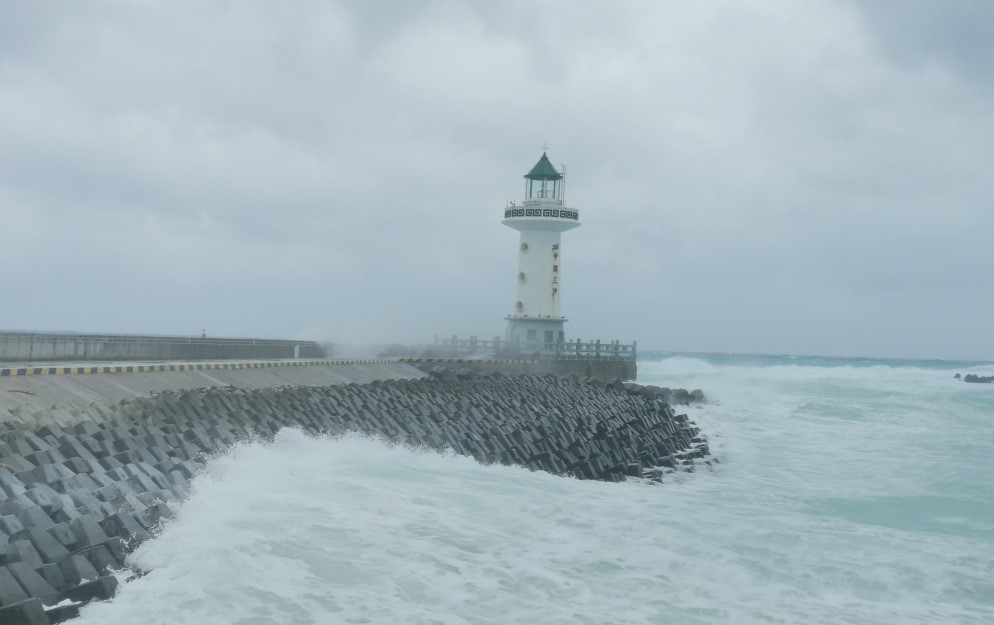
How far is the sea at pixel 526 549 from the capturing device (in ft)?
26.7

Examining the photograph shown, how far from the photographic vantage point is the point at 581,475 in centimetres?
1770

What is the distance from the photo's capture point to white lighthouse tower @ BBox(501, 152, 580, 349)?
40.1 m

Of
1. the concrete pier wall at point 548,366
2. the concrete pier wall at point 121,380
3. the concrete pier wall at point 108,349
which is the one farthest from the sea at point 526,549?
the concrete pier wall at point 548,366

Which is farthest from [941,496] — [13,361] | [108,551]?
[13,361]

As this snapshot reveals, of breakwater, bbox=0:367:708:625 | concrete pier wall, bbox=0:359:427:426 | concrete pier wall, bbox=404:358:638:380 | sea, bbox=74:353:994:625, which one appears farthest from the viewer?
concrete pier wall, bbox=404:358:638:380

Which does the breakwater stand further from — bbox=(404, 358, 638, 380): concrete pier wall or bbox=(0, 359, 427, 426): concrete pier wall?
bbox=(404, 358, 638, 380): concrete pier wall

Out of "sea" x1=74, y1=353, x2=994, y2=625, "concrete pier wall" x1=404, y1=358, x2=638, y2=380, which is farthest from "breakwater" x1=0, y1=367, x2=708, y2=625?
"concrete pier wall" x1=404, y1=358, x2=638, y2=380

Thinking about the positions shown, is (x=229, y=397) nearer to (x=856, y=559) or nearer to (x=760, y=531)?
(x=760, y=531)

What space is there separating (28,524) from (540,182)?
34.8 metres

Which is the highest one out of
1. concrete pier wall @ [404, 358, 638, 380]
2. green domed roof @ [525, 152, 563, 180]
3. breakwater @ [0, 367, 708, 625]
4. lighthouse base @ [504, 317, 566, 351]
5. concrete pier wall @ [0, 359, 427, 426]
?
green domed roof @ [525, 152, 563, 180]

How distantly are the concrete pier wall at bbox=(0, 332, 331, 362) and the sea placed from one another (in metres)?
6.75

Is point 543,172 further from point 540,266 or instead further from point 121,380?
point 121,380

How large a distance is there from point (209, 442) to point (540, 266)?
2827 cm

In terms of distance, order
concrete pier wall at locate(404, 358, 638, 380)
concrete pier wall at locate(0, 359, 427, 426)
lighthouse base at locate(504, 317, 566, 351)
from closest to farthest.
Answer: concrete pier wall at locate(0, 359, 427, 426) → concrete pier wall at locate(404, 358, 638, 380) → lighthouse base at locate(504, 317, 566, 351)
